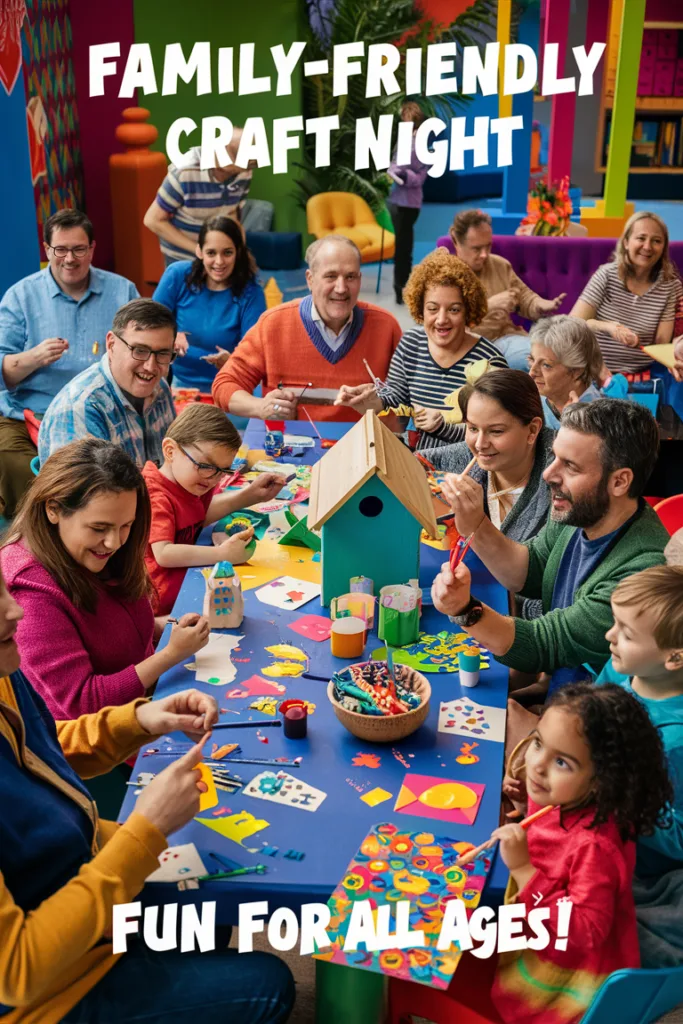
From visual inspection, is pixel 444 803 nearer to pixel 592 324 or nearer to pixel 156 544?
pixel 156 544

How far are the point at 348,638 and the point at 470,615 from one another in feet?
1.00

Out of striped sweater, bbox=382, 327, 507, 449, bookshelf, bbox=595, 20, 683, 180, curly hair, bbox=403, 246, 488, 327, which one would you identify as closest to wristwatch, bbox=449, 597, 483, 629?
striped sweater, bbox=382, 327, 507, 449

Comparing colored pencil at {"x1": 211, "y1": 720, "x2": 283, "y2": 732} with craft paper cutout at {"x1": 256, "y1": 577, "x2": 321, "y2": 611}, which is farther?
craft paper cutout at {"x1": 256, "y1": 577, "x2": 321, "y2": 611}

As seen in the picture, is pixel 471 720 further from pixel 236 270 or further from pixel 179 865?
pixel 236 270

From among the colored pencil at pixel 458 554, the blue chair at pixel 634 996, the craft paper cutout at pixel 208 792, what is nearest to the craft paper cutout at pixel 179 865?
the craft paper cutout at pixel 208 792

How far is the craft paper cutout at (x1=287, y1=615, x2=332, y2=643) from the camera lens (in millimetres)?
2750

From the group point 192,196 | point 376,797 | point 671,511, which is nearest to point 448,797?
point 376,797

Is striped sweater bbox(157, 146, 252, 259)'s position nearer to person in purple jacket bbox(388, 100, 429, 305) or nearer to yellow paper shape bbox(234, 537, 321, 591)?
person in purple jacket bbox(388, 100, 429, 305)

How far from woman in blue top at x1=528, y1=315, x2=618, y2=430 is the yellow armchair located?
5.77 m

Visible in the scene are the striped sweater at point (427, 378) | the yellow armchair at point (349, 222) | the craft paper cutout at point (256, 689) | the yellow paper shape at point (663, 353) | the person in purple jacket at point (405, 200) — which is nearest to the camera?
the craft paper cutout at point (256, 689)

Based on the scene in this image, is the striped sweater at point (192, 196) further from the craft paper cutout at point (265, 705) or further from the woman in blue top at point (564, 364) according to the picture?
the craft paper cutout at point (265, 705)

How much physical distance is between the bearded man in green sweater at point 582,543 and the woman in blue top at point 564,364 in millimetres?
1286

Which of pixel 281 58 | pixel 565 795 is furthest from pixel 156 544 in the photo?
pixel 281 58

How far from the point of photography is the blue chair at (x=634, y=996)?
1782 mm
